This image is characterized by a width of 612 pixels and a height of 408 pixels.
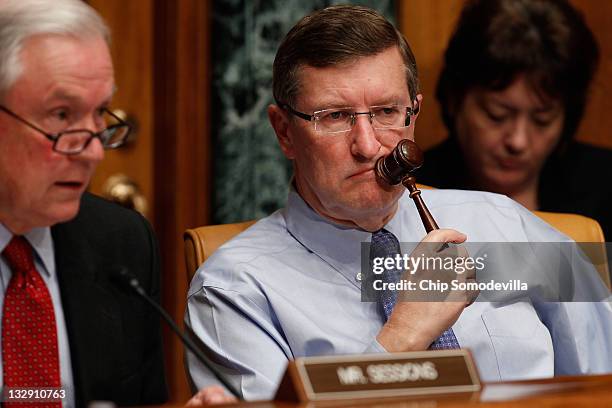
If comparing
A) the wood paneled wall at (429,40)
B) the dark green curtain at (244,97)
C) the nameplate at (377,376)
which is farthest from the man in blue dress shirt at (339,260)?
the wood paneled wall at (429,40)

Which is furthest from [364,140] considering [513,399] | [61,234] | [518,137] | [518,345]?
[518,137]

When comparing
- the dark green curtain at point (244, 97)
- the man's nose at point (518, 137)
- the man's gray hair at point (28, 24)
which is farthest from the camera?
the dark green curtain at point (244, 97)

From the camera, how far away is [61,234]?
213 centimetres

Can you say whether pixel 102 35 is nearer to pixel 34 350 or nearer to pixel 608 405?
pixel 34 350

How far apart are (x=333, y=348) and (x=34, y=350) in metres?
0.57

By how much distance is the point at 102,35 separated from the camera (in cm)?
193

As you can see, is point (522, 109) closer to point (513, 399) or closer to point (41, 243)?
point (41, 243)

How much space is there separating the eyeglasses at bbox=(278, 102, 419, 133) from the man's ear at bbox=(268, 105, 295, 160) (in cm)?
12

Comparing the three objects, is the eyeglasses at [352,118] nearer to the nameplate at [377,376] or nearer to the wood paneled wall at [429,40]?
the nameplate at [377,376]

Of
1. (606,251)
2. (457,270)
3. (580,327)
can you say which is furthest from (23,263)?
(606,251)

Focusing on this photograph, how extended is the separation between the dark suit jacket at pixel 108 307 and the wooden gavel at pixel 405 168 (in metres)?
0.51

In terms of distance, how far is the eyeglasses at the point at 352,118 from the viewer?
88.4 inches

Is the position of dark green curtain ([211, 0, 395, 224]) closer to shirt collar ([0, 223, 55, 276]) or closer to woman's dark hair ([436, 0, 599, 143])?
woman's dark hair ([436, 0, 599, 143])

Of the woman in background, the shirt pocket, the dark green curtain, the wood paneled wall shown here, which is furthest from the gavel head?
→ the wood paneled wall
